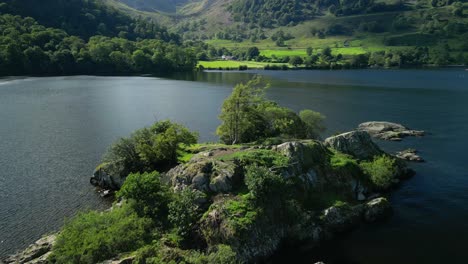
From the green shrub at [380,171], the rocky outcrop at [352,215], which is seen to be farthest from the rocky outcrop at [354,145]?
the rocky outcrop at [352,215]

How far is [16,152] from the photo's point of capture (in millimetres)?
80500

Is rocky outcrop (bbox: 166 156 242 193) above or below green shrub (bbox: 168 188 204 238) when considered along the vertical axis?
above

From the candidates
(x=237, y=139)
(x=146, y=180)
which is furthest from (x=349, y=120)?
(x=146, y=180)

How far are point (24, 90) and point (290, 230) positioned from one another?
150 m

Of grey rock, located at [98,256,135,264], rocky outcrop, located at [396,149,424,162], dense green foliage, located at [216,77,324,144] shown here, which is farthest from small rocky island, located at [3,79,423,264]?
rocky outcrop, located at [396,149,424,162]

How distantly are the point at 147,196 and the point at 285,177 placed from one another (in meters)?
17.6

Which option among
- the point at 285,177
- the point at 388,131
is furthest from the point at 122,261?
the point at 388,131

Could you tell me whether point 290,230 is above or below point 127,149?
below

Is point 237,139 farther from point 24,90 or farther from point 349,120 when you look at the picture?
point 24,90

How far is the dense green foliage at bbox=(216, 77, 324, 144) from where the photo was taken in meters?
68.9

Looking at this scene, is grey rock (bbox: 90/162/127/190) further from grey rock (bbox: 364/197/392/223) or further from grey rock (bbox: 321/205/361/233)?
grey rock (bbox: 364/197/392/223)

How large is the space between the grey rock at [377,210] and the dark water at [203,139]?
54.2 inches

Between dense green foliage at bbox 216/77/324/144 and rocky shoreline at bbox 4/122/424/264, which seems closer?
rocky shoreline at bbox 4/122/424/264

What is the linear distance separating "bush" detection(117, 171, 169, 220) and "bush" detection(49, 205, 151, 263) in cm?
155
